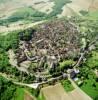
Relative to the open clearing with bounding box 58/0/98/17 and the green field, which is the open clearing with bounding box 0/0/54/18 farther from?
the green field

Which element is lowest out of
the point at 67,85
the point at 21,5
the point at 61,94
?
the point at 21,5

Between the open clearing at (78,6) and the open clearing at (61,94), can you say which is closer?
the open clearing at (61,94)

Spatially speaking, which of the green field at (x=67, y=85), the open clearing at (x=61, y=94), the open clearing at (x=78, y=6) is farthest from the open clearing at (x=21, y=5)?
the open clearing at (x=61, y=94)

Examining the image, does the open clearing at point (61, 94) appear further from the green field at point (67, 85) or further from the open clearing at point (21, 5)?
the open clearing at point (21, 5)

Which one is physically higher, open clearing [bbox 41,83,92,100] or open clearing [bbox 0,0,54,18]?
open clearing [bbox 41,83,92,100]

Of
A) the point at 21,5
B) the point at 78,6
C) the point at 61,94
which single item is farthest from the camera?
the point at 21,5

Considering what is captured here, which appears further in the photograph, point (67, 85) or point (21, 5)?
point (21, 5)

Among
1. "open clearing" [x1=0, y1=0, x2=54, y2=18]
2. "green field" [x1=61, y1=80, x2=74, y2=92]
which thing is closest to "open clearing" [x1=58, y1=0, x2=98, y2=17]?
"open clearing" [x1=0, y1=0, x2=54, y2=18]

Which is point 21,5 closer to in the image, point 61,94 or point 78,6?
point 78,6

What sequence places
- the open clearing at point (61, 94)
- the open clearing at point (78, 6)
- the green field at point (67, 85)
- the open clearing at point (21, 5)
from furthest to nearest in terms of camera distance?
the open clearing at point (21, 5) → the open clearing at point (78, 6) → the green field at point (67, 85) → the open clearing at point (61, 94)

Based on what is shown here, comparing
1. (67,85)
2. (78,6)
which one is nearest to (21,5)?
(78,6)
